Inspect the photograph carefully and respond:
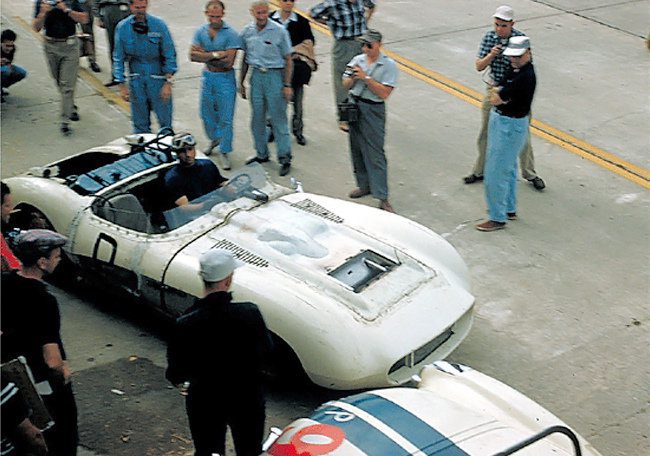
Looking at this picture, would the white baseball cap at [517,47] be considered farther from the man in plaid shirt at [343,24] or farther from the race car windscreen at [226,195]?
the race car windscreen at [226,195]

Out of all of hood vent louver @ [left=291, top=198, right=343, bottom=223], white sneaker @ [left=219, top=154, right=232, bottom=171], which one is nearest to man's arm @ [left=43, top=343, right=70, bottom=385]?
hood vent louver @ [left=291, top=198, right=343, bottom=223]

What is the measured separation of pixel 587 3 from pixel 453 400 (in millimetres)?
11158

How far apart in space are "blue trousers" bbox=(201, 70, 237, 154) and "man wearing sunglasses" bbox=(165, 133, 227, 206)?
218 cm

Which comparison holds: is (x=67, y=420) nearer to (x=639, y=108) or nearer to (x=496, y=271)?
(x=496, y=271)

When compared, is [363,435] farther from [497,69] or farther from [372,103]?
[497,69]

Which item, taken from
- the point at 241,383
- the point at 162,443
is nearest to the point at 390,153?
the point at 162,443

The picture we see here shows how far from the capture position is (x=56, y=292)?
7832 millimetres

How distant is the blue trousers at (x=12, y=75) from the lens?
36.3ft

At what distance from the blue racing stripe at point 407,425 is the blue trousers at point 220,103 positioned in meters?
5.51

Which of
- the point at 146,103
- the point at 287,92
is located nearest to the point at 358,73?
the point at 287,92

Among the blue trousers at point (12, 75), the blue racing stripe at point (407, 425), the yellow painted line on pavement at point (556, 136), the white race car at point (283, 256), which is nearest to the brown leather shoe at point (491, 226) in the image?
the white race car at point (283, 256)

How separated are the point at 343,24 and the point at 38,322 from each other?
6.12 meters

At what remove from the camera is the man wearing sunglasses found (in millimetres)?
7566

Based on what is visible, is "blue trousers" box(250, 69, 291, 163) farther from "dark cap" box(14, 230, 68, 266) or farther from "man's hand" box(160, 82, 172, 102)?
"dark cap" box(14, 230, 68, 266)
